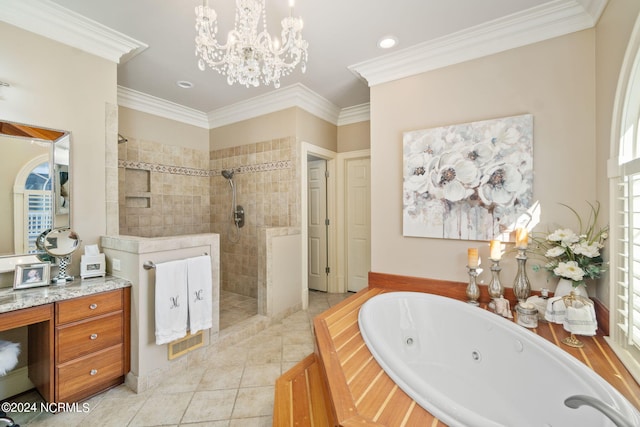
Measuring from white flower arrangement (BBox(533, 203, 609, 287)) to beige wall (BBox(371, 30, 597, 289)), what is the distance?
0.35 feet

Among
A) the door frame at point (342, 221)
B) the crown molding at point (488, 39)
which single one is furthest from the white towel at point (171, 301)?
the crown molding at point (488, 39)

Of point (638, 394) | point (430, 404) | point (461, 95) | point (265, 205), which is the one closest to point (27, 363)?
point (265, 205)

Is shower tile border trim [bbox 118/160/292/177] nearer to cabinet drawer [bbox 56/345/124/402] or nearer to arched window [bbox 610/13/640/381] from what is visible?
cabinet drawer [bbox 56/345/124/402]

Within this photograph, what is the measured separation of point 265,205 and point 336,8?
2.22m

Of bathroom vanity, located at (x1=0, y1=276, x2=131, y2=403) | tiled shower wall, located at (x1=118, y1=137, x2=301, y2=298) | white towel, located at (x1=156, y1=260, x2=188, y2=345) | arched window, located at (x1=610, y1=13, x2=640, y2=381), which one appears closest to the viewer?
arched window, located at (x1=610, y1=13, x2=640, y2=381)

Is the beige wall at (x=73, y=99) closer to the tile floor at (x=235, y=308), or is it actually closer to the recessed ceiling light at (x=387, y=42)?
the tile floor at (x=235, y=308)

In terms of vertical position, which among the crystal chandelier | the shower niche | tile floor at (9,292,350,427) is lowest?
tile floor at (9,292,350,427)

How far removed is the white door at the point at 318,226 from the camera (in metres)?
3.92

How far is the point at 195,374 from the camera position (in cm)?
205

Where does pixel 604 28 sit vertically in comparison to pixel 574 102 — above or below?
above

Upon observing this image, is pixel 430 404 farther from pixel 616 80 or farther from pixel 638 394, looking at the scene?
pixel 616 80

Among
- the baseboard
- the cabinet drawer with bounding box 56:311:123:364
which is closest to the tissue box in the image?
the cabinet drawer with bounding box 56:311:123:364

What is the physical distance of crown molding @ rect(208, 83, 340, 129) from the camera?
312cm

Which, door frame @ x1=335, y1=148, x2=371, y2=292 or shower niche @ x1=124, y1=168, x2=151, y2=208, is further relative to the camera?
door frame @ x1=335, y1=148, x2=371, y2=292
